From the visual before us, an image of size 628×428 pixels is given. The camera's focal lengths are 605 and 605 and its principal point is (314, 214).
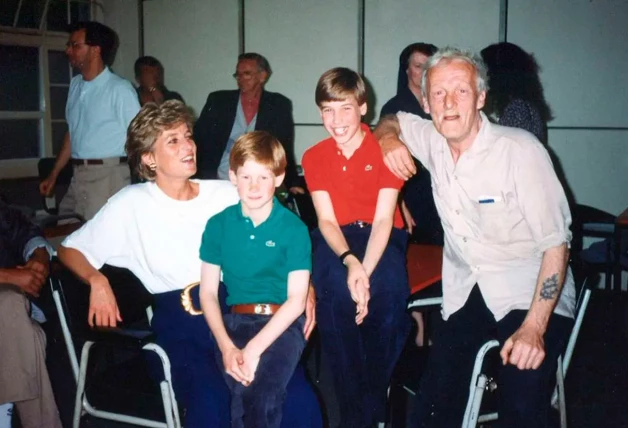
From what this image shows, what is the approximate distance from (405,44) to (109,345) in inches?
167

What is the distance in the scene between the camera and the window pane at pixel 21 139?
23.5 ft

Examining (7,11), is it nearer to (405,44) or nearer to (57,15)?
(57,15)

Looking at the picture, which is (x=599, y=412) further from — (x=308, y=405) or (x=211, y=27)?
(x=211, y=27)

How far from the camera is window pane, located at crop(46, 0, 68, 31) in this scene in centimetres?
697

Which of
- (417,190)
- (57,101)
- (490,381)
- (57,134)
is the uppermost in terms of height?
(57,101)

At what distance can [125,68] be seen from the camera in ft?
23.6

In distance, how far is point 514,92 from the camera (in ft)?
9.73

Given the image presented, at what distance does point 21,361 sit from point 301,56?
442 cm

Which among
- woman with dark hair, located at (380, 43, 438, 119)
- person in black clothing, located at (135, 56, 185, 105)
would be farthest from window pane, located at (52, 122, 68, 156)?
woman with dark hair, located at (380, 43, 438, 119)

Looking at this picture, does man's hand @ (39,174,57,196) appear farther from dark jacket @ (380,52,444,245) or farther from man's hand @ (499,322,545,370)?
man's hand @ (499,322,545,370)

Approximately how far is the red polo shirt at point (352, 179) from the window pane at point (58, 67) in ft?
19.5

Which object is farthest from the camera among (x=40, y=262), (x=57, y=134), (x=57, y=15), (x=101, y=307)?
(x=57, y=134)

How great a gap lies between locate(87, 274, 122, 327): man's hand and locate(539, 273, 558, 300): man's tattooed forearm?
4.63 ft

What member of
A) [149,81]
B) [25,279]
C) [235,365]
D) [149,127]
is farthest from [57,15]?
[235,365]
